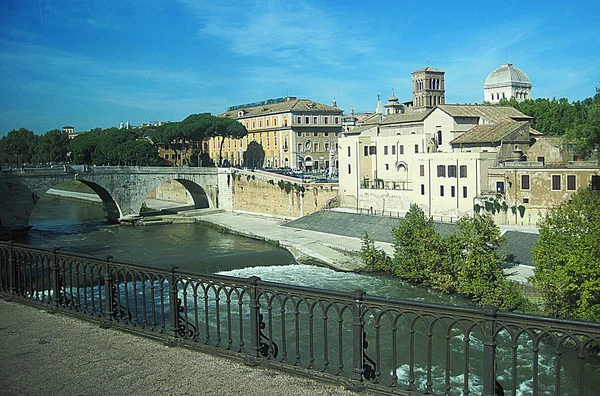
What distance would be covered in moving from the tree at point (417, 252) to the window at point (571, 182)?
8.06 m

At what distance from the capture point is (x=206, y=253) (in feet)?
92.6

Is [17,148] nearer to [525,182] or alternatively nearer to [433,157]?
[433,157]

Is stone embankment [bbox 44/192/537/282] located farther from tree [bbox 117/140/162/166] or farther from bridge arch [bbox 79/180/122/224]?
tree [bbox 117/140/162/166]

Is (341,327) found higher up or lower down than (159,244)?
higher up

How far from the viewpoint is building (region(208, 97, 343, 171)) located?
194 feet

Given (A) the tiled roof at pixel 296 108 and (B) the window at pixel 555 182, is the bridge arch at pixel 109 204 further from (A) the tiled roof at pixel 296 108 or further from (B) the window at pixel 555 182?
(B) the window at pixel 555 182

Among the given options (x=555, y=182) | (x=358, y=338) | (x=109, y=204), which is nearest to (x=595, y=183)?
(x=555, y=182)

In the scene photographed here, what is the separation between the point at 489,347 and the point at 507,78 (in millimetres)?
75875

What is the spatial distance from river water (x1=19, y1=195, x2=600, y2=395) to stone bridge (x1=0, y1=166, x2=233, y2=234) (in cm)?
153

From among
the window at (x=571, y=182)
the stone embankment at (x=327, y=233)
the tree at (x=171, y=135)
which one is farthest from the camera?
the tree at (x=171, y=135)

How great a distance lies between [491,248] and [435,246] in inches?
76.4

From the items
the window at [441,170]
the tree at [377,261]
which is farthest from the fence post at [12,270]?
the window at [441,170]

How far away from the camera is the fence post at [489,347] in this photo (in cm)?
413

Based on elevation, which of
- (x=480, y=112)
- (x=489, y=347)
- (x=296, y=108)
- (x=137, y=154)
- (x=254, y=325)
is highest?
(x=296, y=108)
